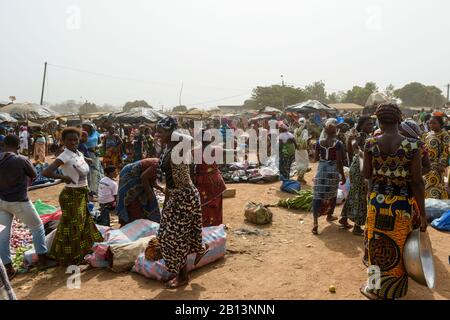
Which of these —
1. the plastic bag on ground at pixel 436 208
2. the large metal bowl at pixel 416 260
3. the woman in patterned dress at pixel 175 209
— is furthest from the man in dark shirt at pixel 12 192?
the plastic bag on ground at pixel 436 208

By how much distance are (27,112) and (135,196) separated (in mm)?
17015

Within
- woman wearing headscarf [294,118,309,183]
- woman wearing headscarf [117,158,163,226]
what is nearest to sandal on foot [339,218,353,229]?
woman wearing headscarf [117,158,163,226]

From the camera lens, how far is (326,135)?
5.86 m

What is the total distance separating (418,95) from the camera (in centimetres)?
7012

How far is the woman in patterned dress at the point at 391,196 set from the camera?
3.22 meters

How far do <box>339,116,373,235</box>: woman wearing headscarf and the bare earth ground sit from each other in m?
0.34

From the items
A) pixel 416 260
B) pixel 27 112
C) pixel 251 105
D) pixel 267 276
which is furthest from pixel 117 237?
pixel 251 105

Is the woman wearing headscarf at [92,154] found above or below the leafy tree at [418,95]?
below

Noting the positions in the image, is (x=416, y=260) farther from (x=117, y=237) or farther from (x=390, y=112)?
(x=117, y=237)

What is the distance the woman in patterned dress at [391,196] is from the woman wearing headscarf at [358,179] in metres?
1.96

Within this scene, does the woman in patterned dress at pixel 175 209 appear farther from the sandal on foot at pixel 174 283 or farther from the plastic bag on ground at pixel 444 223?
the plastic bag on ground at pixel 444 223
